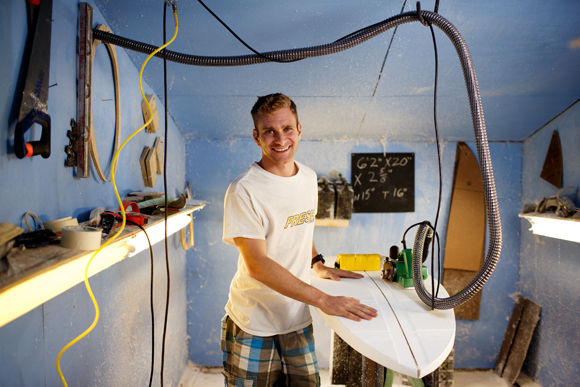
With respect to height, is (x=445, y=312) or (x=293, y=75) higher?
(x=293, y=75)

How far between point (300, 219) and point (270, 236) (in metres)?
0.17

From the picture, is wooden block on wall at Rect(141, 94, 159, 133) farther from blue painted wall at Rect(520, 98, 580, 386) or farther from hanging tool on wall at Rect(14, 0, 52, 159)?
blue painted wall at Rect(520, 98, 580, 386)

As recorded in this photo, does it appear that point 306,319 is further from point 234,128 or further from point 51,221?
point 234,128

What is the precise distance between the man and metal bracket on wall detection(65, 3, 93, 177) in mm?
566

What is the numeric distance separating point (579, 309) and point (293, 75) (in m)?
2.32

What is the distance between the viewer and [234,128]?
267 centimetres

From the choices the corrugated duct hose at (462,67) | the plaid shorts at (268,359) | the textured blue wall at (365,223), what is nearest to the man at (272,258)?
the plaid shorts at (268,359)

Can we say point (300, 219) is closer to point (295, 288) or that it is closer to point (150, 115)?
point (295, 288)

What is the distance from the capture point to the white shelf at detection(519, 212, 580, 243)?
182cm

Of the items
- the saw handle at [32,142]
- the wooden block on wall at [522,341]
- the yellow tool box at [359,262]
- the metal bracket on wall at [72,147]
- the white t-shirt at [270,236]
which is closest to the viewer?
the saw handle at [32,142]

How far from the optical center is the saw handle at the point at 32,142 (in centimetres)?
94

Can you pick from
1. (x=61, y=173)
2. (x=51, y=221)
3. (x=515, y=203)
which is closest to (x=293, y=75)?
(x=61, y=173)

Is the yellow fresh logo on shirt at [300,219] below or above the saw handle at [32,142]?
below

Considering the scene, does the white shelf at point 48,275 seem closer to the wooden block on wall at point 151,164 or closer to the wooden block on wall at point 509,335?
the wooden block on wall at point 151,164
